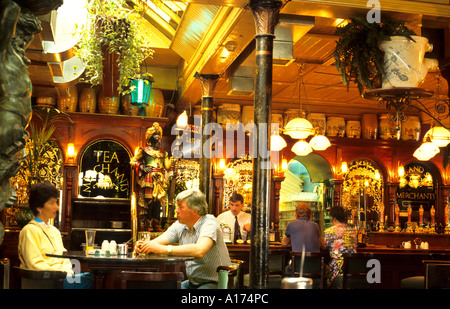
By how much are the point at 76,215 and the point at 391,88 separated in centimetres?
830

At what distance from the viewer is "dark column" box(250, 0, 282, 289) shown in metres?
5.93

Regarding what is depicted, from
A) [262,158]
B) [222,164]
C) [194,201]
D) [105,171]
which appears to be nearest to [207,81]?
[222,164]

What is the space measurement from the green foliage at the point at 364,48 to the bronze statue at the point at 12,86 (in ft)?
11.8

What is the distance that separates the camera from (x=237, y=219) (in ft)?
31.6

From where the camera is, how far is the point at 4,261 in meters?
3.70

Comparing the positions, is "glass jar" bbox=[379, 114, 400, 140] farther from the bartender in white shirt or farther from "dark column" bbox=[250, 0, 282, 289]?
"dark column" bbox=[250, 0, 282, 289]

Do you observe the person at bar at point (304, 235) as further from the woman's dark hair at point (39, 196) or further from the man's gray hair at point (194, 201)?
the woman's dark hair at point (39, 196)

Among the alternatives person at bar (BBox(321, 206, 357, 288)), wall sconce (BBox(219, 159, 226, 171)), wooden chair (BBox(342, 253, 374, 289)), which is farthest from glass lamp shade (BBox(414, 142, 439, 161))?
wooden chair (BBox(342, 253, 374, 289))

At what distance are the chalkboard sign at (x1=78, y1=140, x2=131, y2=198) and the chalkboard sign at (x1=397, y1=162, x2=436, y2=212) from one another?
6762 mm

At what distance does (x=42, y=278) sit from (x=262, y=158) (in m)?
2.79

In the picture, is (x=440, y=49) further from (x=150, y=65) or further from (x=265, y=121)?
(x=150, y=65)

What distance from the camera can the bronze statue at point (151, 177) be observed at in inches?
402

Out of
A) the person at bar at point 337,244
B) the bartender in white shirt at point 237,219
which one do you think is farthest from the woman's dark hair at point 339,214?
the bartender in white shirt at point 237,219
